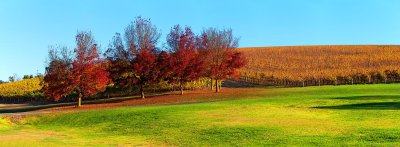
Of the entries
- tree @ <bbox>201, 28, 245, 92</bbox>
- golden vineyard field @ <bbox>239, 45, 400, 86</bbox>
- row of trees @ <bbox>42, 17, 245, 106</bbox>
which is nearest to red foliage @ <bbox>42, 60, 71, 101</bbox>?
row of trees @ <bbox>42, 17, 245, 106</bbox>

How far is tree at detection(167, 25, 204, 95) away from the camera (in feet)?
182

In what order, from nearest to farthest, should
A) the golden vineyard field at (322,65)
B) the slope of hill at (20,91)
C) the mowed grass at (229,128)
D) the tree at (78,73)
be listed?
1. the mowed grass at (229,128)
2. the tree at (78,73)
3. the slope of hill at (20,91)
4. the golden vineyard field at (322,65)

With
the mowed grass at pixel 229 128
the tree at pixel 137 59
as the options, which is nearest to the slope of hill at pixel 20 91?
the tree at pixel 137 59

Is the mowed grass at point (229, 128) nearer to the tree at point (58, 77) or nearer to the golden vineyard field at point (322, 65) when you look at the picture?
the tree at point (58, 77)

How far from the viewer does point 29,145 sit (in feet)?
61.8

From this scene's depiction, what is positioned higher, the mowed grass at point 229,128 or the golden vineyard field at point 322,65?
the golden vineyard field at point 322,65

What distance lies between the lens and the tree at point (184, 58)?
5562 centimetres

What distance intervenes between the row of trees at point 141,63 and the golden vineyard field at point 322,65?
17.6 meters

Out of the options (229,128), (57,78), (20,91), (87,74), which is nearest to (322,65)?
(20,91)

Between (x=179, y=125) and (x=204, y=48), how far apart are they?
1452 inches

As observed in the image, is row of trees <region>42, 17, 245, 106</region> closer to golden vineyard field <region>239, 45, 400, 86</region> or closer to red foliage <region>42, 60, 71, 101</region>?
red foliage <region>42, 60, 71, 101</region>

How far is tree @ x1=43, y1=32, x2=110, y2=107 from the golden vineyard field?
1291 inches

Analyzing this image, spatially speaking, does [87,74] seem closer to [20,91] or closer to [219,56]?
[219,56]

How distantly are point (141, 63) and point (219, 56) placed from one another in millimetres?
10758
